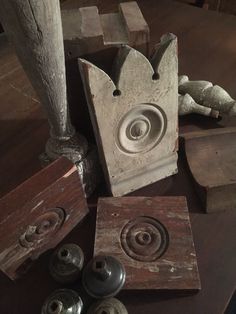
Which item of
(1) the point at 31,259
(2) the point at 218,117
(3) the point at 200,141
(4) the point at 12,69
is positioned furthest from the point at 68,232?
(4) the point at 12,69

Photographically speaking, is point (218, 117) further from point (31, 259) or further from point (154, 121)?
point (31, 259)

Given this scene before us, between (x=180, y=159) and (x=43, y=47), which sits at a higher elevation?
(x=43, y=47)

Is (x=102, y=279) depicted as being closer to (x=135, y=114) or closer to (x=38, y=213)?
(x=38, y=213)

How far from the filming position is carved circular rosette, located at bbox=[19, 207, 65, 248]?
611mm

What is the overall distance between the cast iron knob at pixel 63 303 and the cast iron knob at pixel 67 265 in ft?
0.09

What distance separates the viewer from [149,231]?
25.5 inches

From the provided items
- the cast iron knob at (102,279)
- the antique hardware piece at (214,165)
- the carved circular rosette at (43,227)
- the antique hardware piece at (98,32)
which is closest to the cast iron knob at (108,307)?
the cast iron knob at (102,279)

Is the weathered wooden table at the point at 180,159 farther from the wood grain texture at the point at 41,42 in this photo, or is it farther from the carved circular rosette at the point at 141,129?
the wood grain texture at the point at 41,42

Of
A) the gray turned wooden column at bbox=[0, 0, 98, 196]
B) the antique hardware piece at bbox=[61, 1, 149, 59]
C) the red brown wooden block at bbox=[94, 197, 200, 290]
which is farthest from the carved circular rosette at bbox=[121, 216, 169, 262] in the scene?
the antique hardware piece at bbox=[61, 1, 149, 59]

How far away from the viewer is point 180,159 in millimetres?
819

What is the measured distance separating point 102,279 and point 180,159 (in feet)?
1.20

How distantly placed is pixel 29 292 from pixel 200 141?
0.47 metres

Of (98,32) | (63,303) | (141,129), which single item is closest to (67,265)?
(63,303)

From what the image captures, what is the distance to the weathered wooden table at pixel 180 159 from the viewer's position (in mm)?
599
